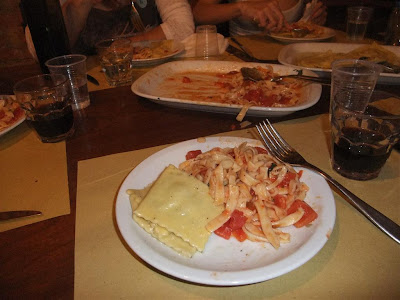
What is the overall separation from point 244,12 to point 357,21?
1.22 meters

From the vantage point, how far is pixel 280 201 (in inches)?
41.0

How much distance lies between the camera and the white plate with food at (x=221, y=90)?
64.6 inches

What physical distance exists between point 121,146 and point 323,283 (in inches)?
42.6

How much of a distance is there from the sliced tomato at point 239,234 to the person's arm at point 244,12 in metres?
2.74

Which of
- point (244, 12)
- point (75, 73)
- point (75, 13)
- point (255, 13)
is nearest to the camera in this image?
point (75, 73)

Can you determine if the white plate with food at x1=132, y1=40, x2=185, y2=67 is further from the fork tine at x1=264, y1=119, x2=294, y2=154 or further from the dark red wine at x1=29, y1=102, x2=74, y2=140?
the fork tine at x1=264, y1=119, x2=294, y2=154

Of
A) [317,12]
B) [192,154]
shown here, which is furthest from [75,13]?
[317,12]

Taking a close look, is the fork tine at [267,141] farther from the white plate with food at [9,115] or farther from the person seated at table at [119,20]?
the person seated at table at [119,20]

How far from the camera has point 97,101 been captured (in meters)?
1.98

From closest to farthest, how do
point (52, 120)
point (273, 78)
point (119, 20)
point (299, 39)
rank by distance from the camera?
1. point (52, 120)
2. point (273, 78)
3. point (299, 39)
4. point (119, 20)

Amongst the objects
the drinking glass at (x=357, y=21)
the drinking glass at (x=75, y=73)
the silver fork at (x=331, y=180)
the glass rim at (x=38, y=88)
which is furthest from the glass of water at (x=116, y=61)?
the drinking glass at (x=357, y=21)

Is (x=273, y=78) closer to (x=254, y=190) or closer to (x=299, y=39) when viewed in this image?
(x=299, y=39)

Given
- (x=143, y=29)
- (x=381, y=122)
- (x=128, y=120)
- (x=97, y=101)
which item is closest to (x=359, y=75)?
(x=381, y=122)

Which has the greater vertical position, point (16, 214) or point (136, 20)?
point (136, 20)
